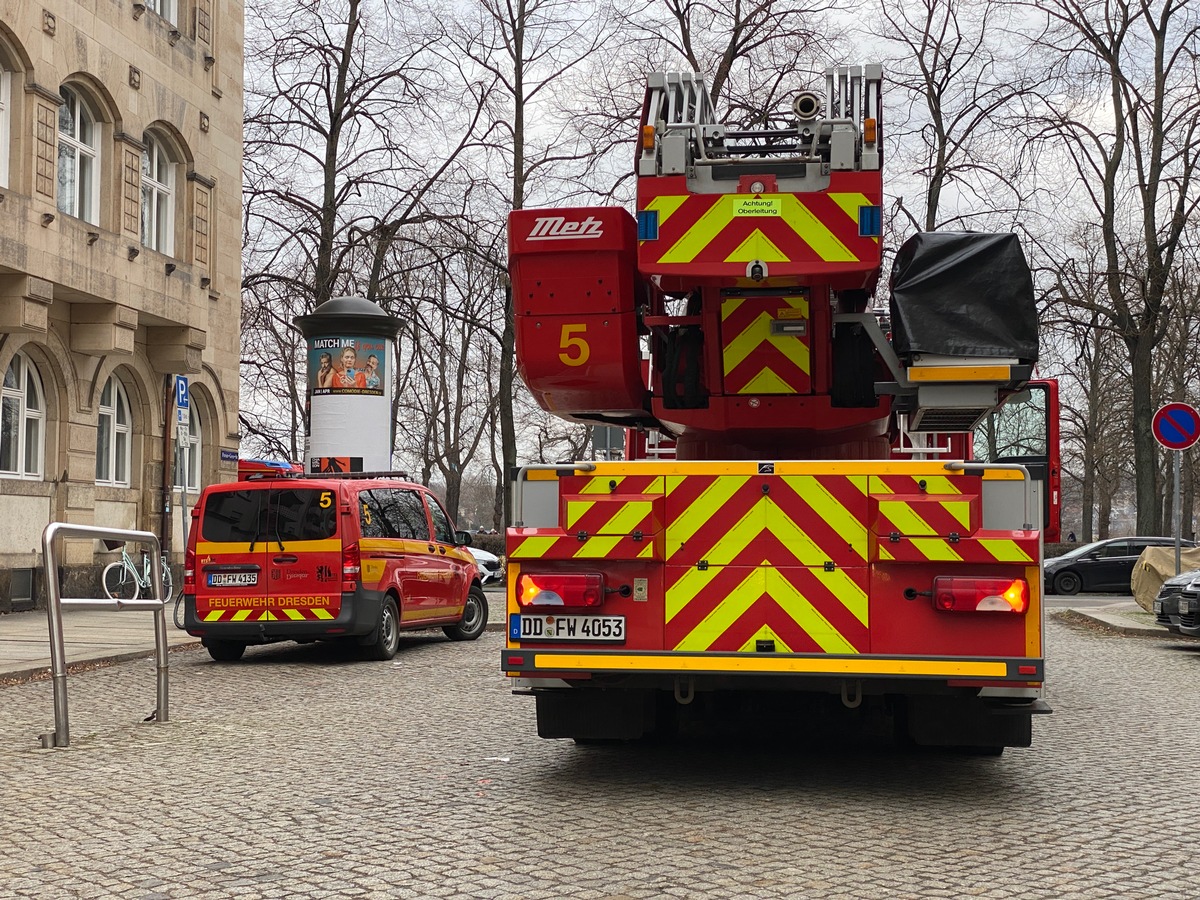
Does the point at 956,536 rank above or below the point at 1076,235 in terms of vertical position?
below

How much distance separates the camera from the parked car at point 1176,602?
15648 mm

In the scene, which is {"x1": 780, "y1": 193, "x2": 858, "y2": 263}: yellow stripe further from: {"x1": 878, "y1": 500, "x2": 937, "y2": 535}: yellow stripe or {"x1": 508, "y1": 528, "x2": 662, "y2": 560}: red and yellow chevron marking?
{"x1": 508, "y1": 528, "x2": 662, "y2": 560}: red and yellow chevron marking

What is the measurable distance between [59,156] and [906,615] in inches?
709

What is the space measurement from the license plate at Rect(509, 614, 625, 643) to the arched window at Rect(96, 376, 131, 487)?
1825cm

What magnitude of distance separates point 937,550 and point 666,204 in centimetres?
215

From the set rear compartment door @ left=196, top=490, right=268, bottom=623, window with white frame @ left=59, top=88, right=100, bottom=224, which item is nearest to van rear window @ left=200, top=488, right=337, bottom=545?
rear compartment door @ left=196, top=490, right=268, bottom=623

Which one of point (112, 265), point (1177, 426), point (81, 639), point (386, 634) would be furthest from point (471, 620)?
→ point (1177, 426)

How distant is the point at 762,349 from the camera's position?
7.77 metres

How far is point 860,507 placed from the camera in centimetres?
678

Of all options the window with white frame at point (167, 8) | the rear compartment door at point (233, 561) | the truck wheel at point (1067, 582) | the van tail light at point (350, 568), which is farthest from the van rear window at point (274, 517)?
the truck wheel at point (1067, 582)

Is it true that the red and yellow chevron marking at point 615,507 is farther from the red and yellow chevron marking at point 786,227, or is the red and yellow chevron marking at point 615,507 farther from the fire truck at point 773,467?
the red and yellow chevron marking at point 786,227

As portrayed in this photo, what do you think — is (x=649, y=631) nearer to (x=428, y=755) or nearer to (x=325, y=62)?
(x=428, y=755)

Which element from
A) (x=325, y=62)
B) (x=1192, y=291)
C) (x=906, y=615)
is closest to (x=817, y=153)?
(x=906, y=615)

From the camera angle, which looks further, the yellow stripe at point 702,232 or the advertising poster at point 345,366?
the advertising poster at point 345,366
